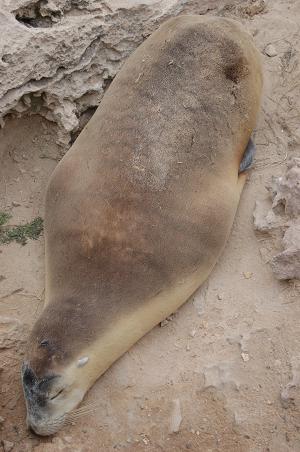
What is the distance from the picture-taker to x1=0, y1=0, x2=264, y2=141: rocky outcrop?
4137 millimetres

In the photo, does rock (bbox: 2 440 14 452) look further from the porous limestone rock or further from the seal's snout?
the porous limestone rock

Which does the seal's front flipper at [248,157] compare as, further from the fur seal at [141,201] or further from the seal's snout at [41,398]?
the seal's snout at [41,398]

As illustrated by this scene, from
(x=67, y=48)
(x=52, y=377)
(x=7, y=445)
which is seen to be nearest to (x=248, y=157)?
(x=67, y=48)

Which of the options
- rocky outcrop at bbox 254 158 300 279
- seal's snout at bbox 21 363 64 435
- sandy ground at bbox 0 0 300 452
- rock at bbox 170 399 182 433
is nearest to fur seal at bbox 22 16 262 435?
seal's snout at bbox 21 363 64 435

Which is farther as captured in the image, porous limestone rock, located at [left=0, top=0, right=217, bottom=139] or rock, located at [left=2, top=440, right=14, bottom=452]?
porous limestone rock, located at [left=0, top=0, right=217, bottom=139]

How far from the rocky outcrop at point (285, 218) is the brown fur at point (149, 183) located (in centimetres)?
23

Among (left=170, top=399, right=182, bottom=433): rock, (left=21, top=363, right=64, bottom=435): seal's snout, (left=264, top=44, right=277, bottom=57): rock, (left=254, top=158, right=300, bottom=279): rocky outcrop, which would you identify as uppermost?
(left=264, top=44, right=277, bottom=57): rock

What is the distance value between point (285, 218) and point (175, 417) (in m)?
1.40

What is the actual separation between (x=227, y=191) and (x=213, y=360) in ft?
3.83

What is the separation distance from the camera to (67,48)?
4.38m

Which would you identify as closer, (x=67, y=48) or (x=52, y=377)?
(x=52, y=377)

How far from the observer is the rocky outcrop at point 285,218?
362 centimetres

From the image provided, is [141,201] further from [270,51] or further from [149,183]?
[270,51]

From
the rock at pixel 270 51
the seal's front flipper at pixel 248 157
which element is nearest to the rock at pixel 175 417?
the seal's front flipper at pixel 248 157
